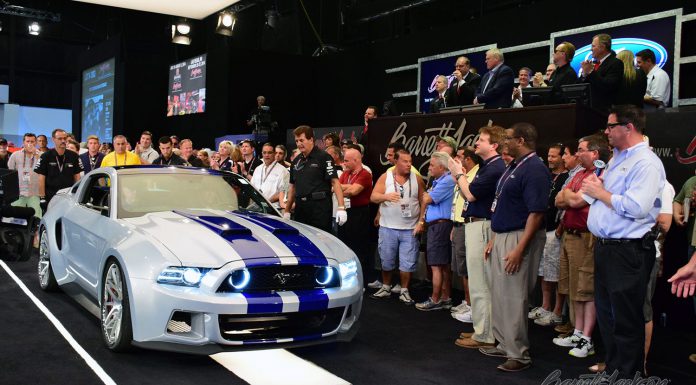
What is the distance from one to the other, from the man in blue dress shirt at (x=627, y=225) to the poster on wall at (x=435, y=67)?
8.98m

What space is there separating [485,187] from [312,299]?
5.68 feet

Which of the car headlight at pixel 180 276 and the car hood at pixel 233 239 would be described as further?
the car hood at pixel 233 239

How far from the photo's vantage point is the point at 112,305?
423 centimetres

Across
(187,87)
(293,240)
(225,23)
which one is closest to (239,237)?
(293,240)

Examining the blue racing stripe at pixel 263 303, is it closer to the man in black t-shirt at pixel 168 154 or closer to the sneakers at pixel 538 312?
the sneakers at pixel 538 312

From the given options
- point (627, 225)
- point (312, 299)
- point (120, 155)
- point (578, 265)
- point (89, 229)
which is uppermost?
point (120, 155)

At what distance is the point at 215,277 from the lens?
149 inches

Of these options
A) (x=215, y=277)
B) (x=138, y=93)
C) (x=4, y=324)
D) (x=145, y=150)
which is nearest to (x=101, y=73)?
(x=138, y=93)

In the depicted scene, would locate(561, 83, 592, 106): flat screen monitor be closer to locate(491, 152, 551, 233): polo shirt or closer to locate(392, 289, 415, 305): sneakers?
locate(491, 152, 551, 233): polo shirt

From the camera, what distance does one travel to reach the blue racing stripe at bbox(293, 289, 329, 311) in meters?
3.94

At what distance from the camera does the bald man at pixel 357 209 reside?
7.02 m

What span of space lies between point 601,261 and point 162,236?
2798mm

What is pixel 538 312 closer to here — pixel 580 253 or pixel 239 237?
pixel 580 253

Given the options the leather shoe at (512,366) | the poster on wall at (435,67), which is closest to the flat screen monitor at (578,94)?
the leather shoe at (512,366)
